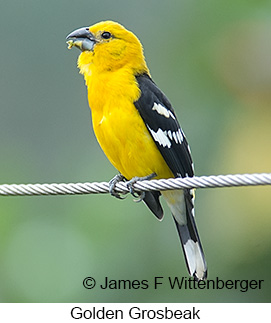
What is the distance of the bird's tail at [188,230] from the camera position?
5.50 metres

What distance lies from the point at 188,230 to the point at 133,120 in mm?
1050

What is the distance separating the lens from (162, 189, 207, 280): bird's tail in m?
5.50

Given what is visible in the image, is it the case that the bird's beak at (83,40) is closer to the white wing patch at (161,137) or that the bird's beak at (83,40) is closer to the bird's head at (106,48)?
the bird's head at (106,48)

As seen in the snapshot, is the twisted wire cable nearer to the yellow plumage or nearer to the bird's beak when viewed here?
the yellow plumage

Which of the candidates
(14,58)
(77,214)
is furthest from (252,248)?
(14,58)

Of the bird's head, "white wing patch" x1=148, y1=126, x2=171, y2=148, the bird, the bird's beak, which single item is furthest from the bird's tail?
the bird's beak

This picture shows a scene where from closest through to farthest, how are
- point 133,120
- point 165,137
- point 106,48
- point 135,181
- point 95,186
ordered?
point 95,186
point 135,181
point 133,120
point 165,137
point 106,48

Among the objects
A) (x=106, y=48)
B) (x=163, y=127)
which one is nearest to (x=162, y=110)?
(x=163, y=127)

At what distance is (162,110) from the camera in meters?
5.29

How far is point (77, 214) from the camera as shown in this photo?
339 inches

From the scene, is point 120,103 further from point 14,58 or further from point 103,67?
point 14,58

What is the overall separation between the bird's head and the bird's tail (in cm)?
98

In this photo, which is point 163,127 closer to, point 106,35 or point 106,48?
point 106,48

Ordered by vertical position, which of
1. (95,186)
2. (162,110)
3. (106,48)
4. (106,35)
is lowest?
(95,186)
